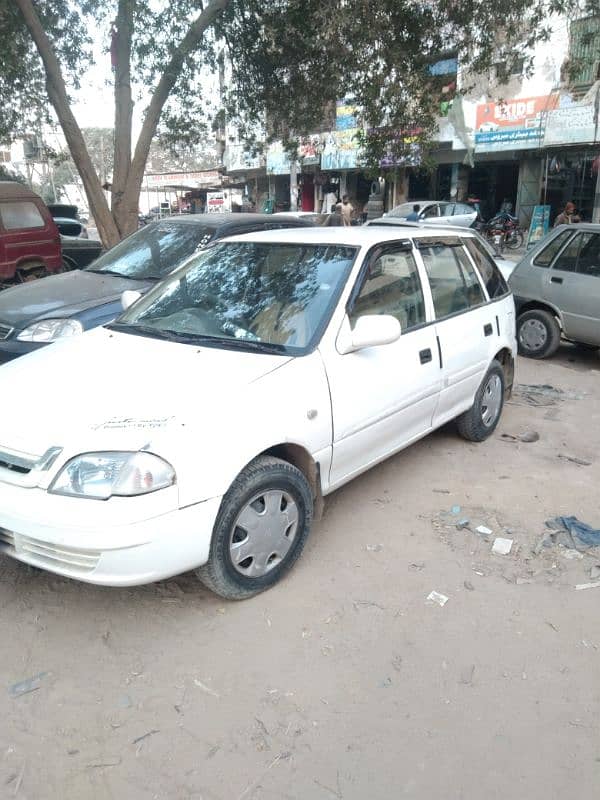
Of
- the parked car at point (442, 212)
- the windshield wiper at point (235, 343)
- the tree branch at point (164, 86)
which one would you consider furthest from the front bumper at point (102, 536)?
the parked car at point (442, 212)

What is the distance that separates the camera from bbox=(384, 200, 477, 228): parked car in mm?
19547

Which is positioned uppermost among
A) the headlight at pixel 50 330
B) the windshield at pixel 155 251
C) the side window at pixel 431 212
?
the side window at pixel 431 212

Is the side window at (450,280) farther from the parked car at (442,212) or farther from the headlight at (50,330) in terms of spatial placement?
the parked car at (442,212)

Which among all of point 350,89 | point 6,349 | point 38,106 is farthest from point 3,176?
point 6,349

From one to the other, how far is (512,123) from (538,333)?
14.3m

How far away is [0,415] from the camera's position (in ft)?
9.45

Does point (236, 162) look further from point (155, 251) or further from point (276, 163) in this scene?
point (155, 251)

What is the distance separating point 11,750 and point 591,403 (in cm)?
571

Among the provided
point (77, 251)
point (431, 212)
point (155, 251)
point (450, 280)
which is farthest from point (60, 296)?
point (431, 212)

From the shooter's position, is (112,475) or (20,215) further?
(20,215)

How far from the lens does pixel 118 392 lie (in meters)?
2.91

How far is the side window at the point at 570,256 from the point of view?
717cm

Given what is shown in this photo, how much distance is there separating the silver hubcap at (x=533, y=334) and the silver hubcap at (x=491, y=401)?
111 inches

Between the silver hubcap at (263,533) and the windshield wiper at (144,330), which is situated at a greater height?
the windshield wiper at (144,330)
